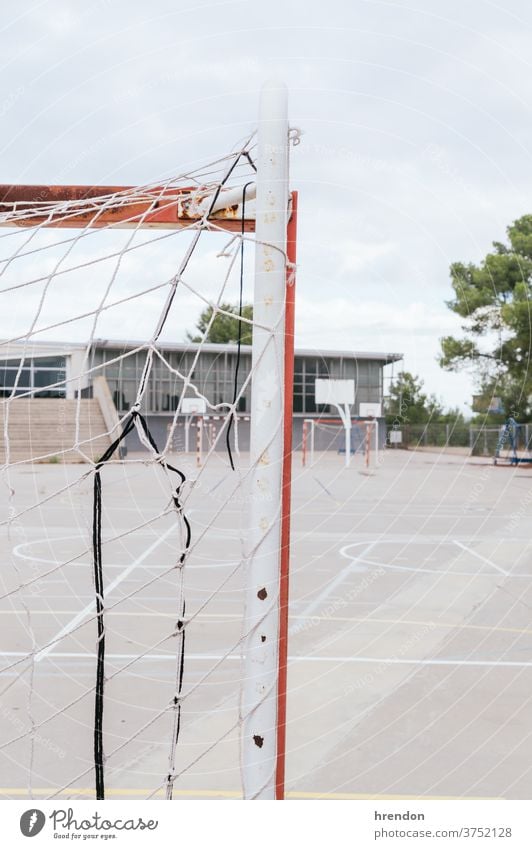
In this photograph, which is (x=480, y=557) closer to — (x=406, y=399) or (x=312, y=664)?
(x=406, y=399)

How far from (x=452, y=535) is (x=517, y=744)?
689 centimetres

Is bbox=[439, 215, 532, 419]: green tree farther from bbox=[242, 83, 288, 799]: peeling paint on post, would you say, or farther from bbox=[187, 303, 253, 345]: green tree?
bbox=[242, 83, 288, 799]: peeling paint on post

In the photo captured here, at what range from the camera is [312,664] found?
4.84 m

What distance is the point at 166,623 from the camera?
5.85m

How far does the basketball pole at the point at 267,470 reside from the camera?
6.69 feet

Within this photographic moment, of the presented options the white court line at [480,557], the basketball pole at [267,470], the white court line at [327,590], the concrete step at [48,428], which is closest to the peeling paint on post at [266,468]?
the basketball pole at [267,470]

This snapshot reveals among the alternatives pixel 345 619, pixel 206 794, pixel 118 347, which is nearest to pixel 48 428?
pixel 118 347

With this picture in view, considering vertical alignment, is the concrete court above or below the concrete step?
below

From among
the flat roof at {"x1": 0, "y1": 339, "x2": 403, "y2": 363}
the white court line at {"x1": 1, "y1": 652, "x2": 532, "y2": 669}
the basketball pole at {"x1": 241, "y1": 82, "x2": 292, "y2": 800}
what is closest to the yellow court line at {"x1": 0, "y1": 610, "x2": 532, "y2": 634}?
the white court line at {"x1": 1, "y1": 652, "x2": 532, "y2": 669}

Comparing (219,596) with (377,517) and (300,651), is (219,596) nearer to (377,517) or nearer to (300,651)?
(300,651)

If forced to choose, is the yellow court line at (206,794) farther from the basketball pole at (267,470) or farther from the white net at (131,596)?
the basketball pole at (267,470)

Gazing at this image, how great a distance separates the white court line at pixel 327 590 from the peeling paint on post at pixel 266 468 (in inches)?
140

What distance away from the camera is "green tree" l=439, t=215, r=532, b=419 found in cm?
1598

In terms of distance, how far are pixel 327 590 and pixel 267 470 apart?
5.18 metres
